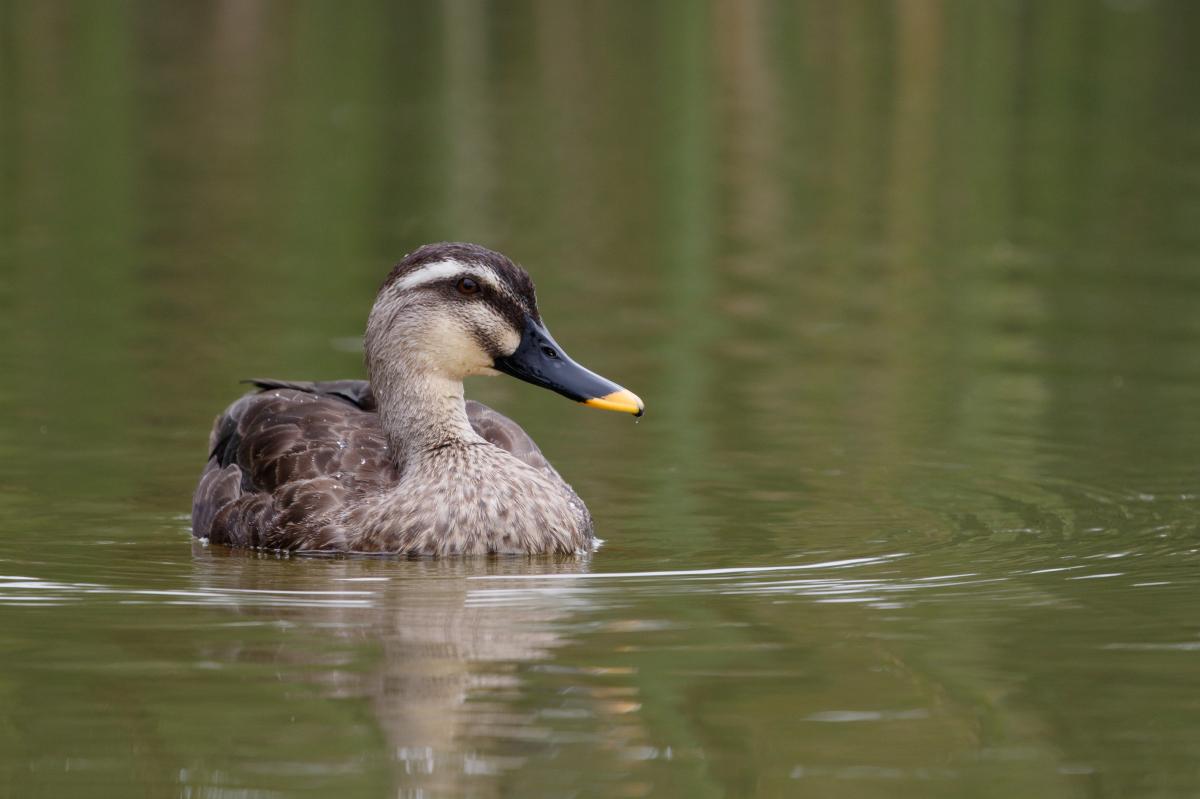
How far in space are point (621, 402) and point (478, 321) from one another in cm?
81

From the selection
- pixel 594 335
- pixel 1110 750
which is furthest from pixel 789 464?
pixel 1110 750

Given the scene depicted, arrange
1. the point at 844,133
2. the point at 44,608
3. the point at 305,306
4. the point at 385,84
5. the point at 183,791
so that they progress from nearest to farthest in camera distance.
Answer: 1. the point at 183,791
2. the point at 44,608
3. the point at 305,306
4. the point at 844,133
5. the point at 385,84

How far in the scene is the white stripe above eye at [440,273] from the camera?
10602mm

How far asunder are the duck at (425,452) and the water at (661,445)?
23cm

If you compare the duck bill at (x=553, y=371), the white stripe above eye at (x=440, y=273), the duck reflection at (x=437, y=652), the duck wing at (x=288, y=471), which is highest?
the white stripe above eye at (x=440, y=273)

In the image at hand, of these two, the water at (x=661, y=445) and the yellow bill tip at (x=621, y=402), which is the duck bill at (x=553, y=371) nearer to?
the yellow bill tip at (x=621, y=402)

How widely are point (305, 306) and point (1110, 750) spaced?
11582 mm

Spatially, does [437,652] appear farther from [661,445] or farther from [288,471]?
[661,445]

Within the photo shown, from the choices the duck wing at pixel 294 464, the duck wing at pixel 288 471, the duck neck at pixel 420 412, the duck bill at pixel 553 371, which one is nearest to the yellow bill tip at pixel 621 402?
the duck bill at pixel 553 371

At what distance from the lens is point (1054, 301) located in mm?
18188

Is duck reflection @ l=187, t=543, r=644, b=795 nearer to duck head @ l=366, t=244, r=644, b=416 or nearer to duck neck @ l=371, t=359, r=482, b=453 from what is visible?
duck neck @ l=371, t=359, r=482, b=453

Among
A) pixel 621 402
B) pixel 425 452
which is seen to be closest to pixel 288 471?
pixel 425 452

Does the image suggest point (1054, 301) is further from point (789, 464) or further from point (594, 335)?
point (789, 464)

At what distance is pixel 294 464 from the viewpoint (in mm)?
10719
